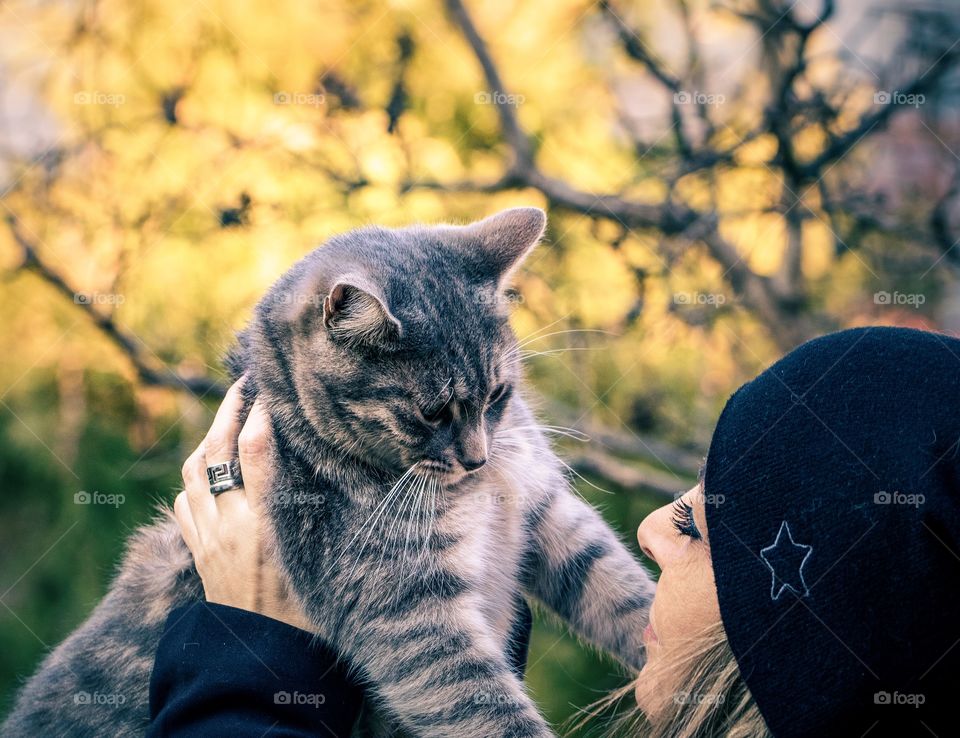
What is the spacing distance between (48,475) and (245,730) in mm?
2536

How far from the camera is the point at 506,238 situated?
7.20ft

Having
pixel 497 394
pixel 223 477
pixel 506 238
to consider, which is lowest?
pixel 223 477

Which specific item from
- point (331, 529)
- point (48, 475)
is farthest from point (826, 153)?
point (48, 475)

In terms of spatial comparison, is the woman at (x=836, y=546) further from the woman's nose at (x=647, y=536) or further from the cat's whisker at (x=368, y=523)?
the cat's whisker at (x=368, y=523)

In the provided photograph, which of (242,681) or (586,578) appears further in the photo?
(586,578)

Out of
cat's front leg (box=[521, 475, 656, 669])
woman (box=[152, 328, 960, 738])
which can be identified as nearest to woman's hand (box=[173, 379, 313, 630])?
cat's front leg (box=[521, 475, 656, 669])

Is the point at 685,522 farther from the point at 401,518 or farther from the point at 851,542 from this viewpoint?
the point at 401,518

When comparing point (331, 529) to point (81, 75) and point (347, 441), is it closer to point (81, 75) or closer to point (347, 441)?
point (347, 441)

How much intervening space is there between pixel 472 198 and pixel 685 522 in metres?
2.20

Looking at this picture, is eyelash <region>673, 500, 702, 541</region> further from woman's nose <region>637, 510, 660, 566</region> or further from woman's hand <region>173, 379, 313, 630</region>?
woman's hand <region>173, 379, 313, 630</region>

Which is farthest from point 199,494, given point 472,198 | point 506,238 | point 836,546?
point 472,198

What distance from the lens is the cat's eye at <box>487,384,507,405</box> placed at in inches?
84.0

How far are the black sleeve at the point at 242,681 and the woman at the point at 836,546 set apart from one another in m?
0.77

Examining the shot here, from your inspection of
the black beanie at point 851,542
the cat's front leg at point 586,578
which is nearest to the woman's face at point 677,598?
the black beanie at point 851,542
